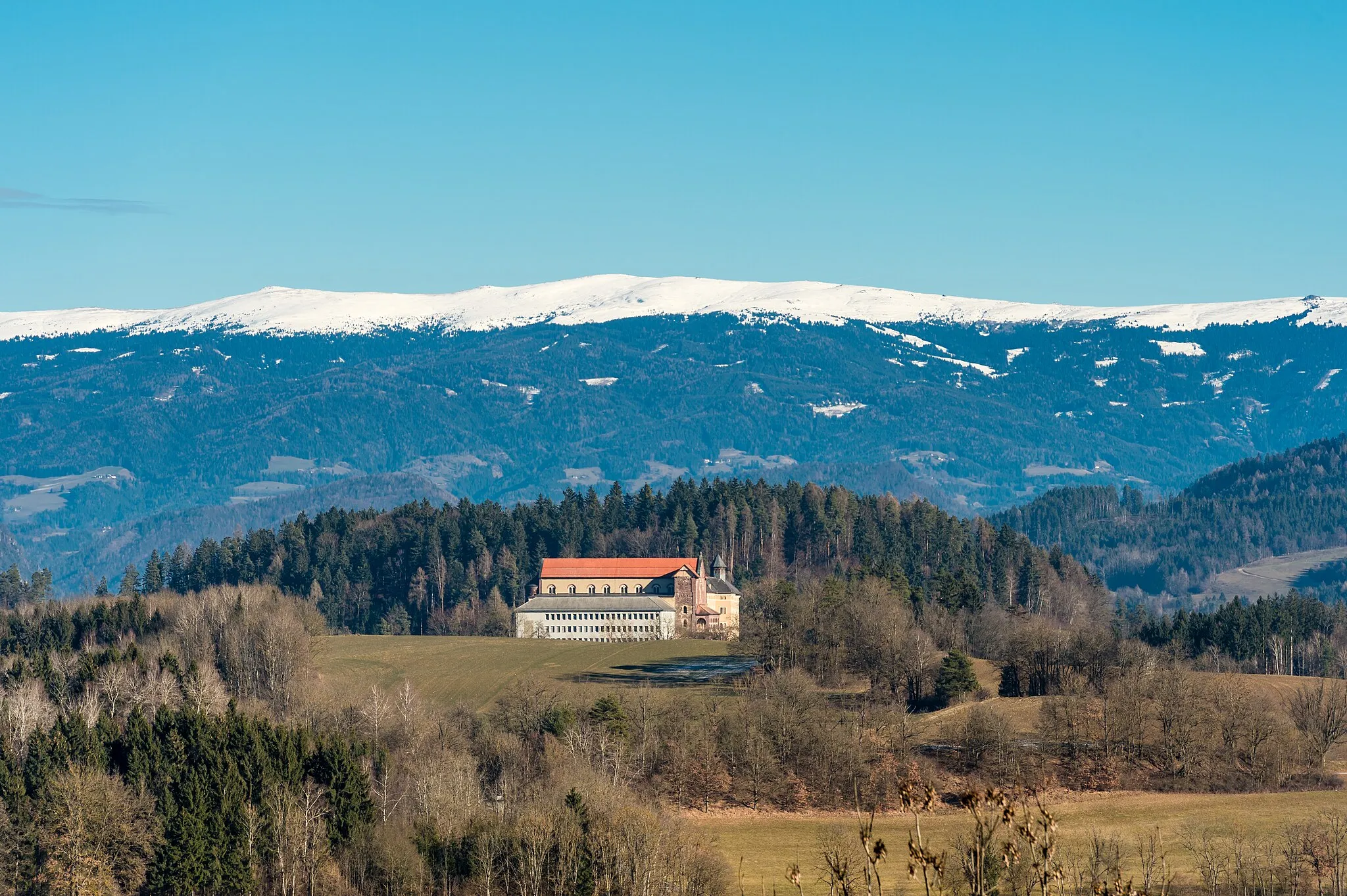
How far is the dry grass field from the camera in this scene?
78.9 meters

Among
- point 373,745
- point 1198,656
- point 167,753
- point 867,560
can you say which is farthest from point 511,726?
point 867,560

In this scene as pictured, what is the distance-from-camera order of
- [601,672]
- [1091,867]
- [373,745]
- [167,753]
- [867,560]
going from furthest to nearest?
1. [867,560]
2. [601,672]
3. [373,745]
4. [167,753]
5. [1091,867]

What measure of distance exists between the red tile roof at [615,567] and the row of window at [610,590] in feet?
3.28

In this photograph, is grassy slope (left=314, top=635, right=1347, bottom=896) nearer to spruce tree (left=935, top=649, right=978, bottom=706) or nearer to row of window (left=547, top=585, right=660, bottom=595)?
Result: spruce tree (left=935, top=649, right=978, bottom=706)

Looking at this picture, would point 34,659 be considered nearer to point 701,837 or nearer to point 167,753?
point 167,753

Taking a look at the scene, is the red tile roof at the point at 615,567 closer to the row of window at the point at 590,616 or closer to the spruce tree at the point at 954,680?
the row of window at the point at 590,616

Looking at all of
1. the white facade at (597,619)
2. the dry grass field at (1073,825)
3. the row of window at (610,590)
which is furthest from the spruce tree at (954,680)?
the row of window at (610,590)

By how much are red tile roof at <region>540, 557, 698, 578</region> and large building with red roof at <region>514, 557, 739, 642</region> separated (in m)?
0.07

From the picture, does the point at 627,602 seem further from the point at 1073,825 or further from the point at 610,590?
the point at 1073,825

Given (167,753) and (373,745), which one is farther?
(373,745)

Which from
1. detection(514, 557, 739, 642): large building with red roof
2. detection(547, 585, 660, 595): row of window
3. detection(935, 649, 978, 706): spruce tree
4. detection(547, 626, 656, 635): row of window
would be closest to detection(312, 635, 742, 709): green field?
detection(547, 626, 656, 635): row of window

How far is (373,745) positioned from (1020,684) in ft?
153

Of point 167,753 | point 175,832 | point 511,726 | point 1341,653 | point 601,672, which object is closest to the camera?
point 175,832

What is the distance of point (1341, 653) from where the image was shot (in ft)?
505
